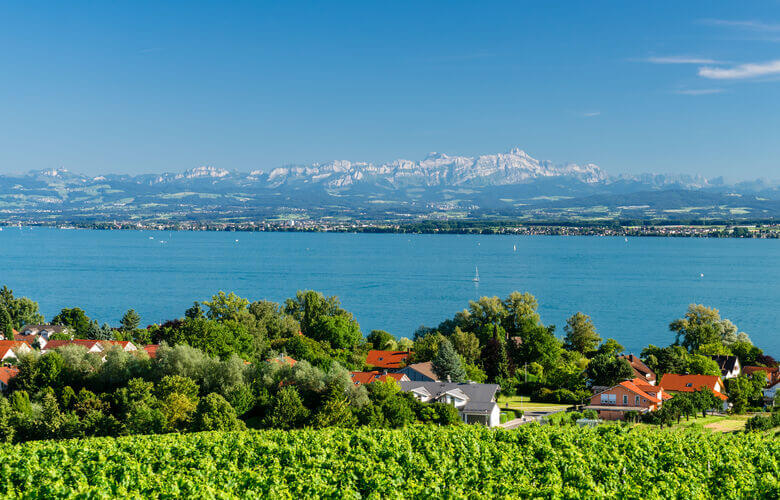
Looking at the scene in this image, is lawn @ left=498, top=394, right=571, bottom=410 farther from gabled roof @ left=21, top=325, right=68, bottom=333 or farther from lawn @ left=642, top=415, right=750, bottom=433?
gabled roof @ left=21, top=325, right=68, bottom=333

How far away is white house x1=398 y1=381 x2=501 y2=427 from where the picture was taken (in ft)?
113

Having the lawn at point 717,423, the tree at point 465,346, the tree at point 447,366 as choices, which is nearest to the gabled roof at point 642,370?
the lawn at point 717,423

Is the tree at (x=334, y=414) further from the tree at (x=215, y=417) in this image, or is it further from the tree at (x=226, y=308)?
the tree at (x=226, y=308)

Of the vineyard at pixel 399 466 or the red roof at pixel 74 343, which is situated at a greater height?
the vineyard at pixel 399 466

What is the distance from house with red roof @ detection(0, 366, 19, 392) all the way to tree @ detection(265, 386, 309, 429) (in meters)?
14.8

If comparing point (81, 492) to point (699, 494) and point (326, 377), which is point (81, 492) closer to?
point (699, 494)

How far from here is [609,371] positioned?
43219mm

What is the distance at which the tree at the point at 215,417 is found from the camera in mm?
27578

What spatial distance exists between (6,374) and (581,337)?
4100 cm

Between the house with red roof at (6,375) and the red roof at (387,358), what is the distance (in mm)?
21476

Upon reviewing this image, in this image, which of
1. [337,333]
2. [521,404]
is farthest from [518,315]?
[521,404]

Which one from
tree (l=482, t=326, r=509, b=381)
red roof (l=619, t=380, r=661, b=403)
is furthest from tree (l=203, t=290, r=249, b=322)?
red roof (l=619, t=380, r=661, b=403)

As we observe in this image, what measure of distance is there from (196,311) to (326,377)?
81.0ft

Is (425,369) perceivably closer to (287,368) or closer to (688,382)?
(287,368)
